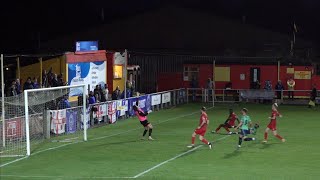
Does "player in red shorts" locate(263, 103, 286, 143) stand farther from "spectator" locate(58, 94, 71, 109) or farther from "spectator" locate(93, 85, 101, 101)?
"spectator" locate(93, 85, 101, 101)

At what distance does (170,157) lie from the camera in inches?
822

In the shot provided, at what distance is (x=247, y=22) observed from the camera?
60.3m

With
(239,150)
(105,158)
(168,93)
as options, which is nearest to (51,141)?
(105,158)

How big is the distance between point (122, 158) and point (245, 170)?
16.5 ft

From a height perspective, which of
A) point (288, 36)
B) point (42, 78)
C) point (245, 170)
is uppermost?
point (288, 36)

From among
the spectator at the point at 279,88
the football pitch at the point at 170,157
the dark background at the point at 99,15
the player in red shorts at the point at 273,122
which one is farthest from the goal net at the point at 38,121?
the dark background at the point at 99,15

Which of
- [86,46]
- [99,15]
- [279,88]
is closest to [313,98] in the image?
[279,88]

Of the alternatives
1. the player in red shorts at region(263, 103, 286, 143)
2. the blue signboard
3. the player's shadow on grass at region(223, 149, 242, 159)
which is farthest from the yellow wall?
the player's shadow on grass at region(223, 149, 242, 159)

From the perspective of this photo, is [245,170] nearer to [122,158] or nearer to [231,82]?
[122,158]

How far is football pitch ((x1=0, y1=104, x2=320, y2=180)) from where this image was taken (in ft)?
57.8

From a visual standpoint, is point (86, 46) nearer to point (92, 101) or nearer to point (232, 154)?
point (92, 101)

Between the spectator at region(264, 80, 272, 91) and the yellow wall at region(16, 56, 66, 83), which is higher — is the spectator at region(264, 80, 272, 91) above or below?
below

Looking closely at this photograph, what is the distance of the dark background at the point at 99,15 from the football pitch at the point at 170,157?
30.3m

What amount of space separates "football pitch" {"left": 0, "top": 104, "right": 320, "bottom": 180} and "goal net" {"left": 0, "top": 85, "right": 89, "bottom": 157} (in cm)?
84
